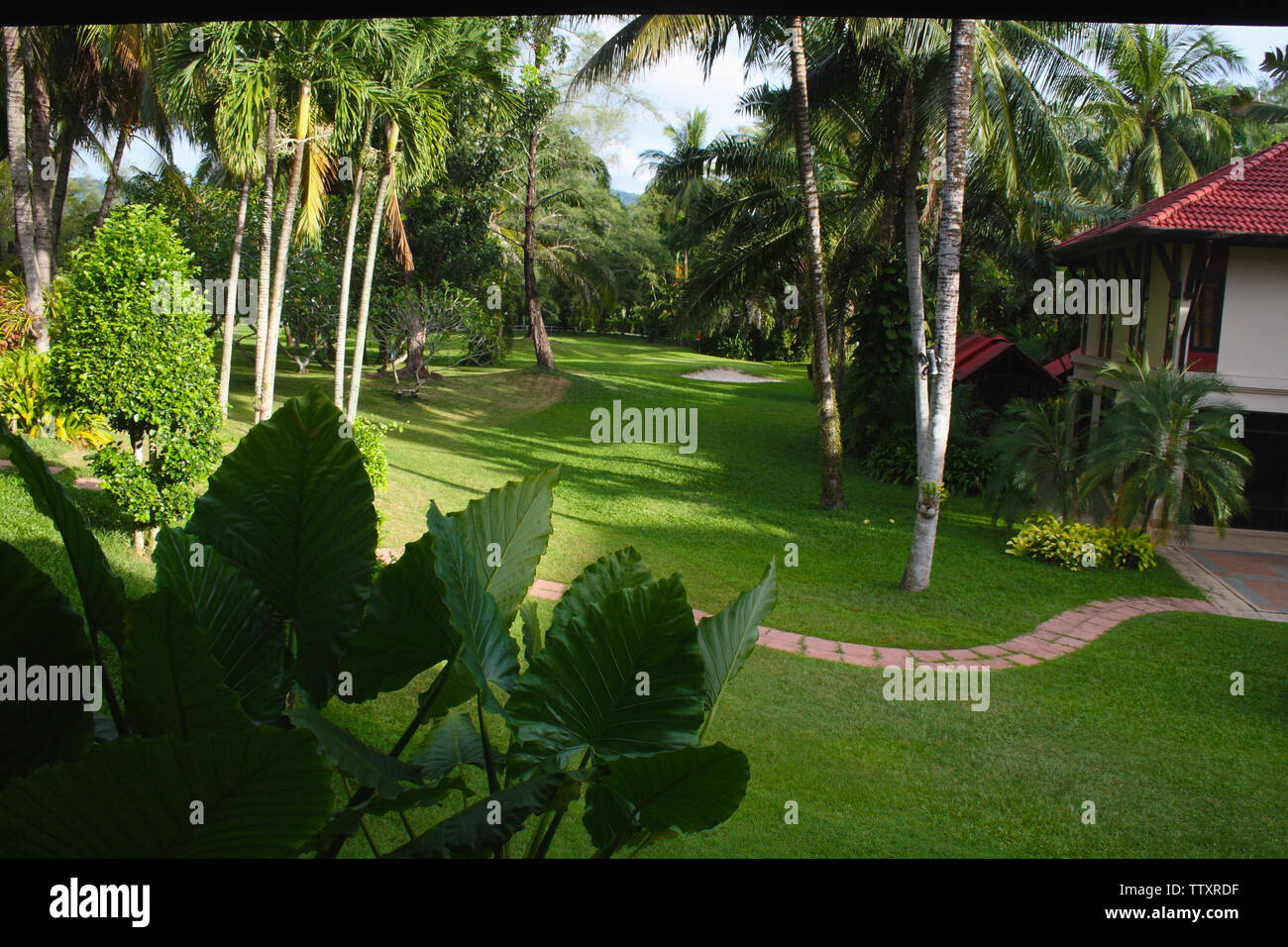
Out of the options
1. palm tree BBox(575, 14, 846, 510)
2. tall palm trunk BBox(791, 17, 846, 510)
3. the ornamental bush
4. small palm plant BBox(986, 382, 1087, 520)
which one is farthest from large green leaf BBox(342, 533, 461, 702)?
tall palm trunk BBox(791, 17, 846, 510)

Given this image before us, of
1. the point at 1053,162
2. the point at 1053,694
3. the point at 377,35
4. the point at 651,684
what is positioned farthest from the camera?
the point at 1053,162

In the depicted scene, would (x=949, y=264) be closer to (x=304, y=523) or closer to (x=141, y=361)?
(x=141, y=361)

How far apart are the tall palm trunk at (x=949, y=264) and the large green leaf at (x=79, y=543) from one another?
8.02 metres

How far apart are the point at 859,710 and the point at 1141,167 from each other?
21.0 meters

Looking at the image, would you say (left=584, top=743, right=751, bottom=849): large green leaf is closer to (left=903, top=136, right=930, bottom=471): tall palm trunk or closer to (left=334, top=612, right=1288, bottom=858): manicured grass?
(left=334, top=612, right=1288, bottom=858): manicured grass

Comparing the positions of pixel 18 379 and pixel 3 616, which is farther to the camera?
pixel 18 379

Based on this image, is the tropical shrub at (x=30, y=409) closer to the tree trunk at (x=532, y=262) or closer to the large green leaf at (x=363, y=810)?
the large green leaf at (x=363, y=810)

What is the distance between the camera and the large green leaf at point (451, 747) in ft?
5.79

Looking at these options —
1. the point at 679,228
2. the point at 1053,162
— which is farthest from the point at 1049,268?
the point at 679,228

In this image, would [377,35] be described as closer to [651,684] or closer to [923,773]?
[923,773]

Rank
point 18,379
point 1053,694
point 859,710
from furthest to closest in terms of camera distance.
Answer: point 18,379 → point 1053,694 → point 859,710

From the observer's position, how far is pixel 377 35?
360 inches

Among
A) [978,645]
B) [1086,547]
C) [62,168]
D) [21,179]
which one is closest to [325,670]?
[978,645]

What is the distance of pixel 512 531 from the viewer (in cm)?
179
